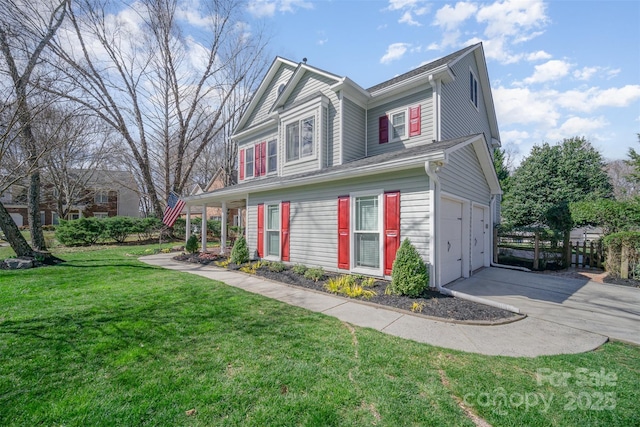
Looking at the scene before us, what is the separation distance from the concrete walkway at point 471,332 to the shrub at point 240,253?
4388 millimetres

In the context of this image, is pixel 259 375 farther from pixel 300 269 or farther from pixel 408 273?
pixel 300 269

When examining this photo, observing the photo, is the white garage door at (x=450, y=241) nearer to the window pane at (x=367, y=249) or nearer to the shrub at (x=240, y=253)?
the window pane at (x=367, y=249)

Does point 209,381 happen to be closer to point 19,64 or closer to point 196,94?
point 19,64

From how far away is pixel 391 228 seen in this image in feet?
21.0

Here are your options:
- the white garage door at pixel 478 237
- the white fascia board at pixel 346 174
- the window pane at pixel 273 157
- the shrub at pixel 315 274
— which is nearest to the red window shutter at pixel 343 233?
the shrub at pixel 315 274

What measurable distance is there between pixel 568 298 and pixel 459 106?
22.8 ft

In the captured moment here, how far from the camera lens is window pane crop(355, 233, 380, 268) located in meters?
6.80

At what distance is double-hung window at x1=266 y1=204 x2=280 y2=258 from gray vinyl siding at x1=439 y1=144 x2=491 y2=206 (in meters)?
5.48

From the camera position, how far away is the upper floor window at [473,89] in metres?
10.9

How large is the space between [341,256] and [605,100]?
71.7 feet

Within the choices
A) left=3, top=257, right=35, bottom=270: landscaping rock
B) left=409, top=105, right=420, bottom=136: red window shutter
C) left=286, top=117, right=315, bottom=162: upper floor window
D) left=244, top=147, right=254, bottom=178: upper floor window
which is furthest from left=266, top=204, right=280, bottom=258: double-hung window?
left=3, top=257, right=35, bottom=270: landscaping rock

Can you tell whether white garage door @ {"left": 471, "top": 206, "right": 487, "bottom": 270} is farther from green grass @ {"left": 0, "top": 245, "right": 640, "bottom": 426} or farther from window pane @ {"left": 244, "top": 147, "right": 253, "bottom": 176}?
window pane @ {"left": 244, "top": 147, "right": 253, "bottom": 176}

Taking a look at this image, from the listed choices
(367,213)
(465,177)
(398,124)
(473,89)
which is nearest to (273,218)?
(367,213)

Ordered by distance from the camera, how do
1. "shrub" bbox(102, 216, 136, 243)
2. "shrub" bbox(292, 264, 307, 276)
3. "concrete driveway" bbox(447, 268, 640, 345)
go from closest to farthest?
1. "concrete driveway" bbox(447, 268, 640, 345)
2. "shrub" bbox(292, 264, 307, 276)
3. "shrub" bbox(102, 216, 136, 243)
